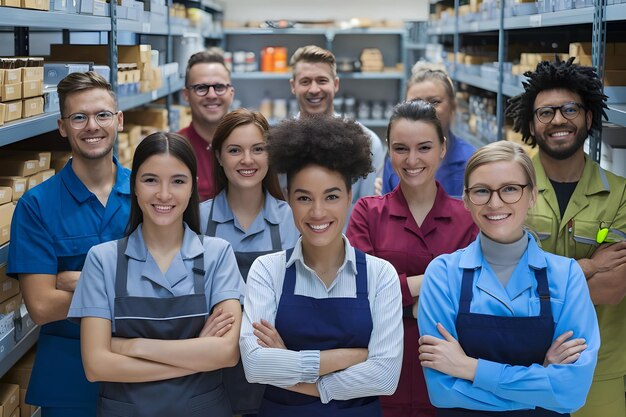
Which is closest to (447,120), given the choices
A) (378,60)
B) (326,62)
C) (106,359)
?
(326,62)

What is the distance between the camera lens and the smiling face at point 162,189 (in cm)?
237

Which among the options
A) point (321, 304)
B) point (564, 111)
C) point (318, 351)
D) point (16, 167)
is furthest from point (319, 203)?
point (16, 167)

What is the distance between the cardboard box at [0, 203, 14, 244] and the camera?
9.42 feet

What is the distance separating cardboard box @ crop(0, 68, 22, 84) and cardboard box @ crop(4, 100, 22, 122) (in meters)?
0.08

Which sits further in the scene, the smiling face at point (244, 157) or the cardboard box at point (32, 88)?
the cardboard box at point (32, 88)

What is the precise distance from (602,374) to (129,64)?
10.5 ft

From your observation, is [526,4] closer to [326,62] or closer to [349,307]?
[326,62]

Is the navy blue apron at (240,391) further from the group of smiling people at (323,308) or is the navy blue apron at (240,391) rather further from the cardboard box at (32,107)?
the cardboard box at (32,107)

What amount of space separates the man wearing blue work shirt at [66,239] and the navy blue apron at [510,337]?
1225 millimetres

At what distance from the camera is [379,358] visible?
218 cm

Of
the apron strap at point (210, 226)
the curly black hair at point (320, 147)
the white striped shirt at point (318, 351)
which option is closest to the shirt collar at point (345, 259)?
the white striped shirt at point (318, 351)

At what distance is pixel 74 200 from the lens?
8.88 feet

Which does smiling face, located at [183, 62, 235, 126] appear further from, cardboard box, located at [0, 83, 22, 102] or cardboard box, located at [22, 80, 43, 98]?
cardboard box, located at [0, 83, 22, 102]

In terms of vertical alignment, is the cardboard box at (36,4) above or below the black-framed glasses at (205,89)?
above
